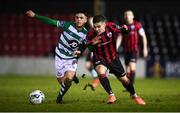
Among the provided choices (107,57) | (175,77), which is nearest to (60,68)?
(107,57)

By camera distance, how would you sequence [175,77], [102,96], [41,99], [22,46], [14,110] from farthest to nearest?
1. [22,46]
2. [175,77]
3. [102,96]
4. [41,99]
5. [14,110]

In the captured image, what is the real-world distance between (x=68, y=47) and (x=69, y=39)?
0.18 metres

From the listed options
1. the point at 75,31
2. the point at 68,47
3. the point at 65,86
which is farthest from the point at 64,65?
the point at 75,31

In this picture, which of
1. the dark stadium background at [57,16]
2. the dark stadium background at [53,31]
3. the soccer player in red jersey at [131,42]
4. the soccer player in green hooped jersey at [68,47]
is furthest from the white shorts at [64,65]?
the dark stadium background at [57,16]

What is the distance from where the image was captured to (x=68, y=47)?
43.3 ft

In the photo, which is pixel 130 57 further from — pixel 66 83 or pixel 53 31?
pixel 53 31

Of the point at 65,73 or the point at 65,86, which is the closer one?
the point at 65,86

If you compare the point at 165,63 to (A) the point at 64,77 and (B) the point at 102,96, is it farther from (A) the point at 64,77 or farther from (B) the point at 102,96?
(A) the point at 64,77

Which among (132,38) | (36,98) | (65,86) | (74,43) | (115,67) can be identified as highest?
(74,43)

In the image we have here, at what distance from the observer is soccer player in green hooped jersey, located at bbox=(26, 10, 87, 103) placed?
508 inches

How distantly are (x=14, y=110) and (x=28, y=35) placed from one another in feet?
60.9
